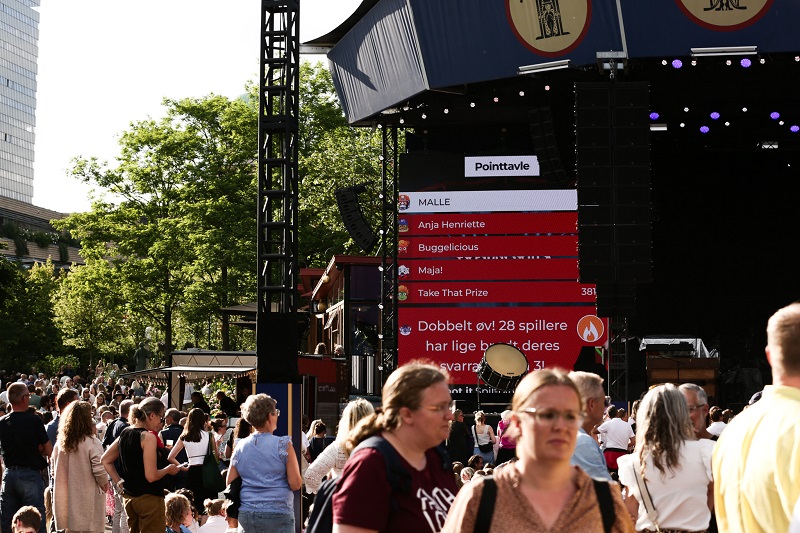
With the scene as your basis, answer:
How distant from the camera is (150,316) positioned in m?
49.8

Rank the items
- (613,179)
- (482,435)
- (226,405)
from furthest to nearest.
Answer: (226,405) → (482,435) → (613,179)

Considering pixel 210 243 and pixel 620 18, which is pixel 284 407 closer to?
pixel 620 18

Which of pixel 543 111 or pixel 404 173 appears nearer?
pixel 543 111

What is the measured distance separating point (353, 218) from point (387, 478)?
74.8 ft

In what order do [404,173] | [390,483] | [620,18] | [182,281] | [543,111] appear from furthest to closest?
[182,281], [404,173], [543,111], [620,18], [390,483]

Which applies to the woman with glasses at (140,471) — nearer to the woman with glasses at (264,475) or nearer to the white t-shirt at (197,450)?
the woman with glasses at (264,475)

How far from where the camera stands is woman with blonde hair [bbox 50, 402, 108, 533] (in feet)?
31.0

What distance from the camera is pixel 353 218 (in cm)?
2695

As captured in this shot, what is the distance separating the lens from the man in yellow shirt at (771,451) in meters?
3.76

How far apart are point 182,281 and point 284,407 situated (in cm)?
3450

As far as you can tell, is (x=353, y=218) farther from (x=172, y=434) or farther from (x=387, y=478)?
(x=387, y=478)

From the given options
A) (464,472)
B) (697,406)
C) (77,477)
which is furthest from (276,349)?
(697,406)

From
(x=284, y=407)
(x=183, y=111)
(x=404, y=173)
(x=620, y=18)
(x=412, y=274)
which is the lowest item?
(x=284, y=407)

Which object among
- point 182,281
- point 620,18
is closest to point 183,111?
point 182,281
